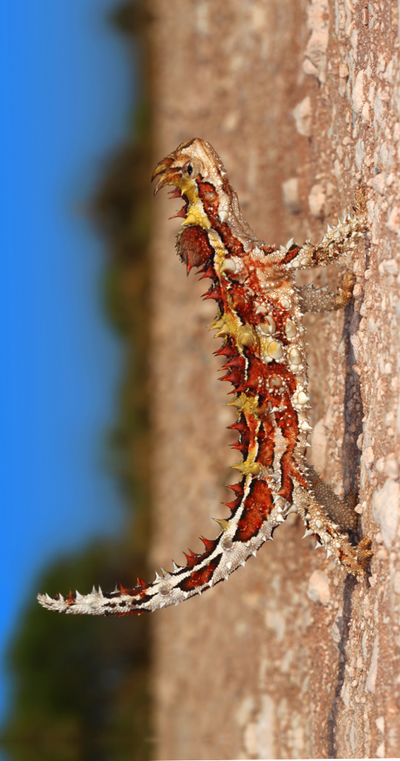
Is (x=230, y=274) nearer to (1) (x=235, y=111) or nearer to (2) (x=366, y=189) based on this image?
(2) (x=366, y=189)

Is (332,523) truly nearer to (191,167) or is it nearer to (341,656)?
(341,656)

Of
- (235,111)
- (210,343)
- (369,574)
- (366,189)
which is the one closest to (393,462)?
(369,574)

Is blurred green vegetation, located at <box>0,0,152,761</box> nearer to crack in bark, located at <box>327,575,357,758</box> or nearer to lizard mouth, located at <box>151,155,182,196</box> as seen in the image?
crack in bark, located at <box>327,575,357,758</box>

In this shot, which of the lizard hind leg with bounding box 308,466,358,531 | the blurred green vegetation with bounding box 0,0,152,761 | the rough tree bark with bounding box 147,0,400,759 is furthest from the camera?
the blurred green vegetation with bounding box 0,0,152,761

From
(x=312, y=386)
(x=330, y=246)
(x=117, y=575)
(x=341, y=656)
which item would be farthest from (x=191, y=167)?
(x=117, y=575)

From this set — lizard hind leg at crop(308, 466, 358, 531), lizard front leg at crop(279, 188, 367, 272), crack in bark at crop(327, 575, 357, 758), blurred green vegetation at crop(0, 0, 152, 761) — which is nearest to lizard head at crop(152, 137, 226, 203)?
lizard front leg at crop(279, 188, 367, 272)

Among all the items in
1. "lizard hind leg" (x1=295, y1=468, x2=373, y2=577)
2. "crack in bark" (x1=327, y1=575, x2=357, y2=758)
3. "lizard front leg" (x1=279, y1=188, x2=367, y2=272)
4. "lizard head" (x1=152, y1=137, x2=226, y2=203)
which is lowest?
"crack in bark" (x1=327, y1=575, x2=357, y2=758)

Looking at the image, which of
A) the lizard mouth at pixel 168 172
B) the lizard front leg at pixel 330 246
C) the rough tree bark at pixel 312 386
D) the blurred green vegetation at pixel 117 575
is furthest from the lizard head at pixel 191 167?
the blurred green vegetation at pixel 117 575
